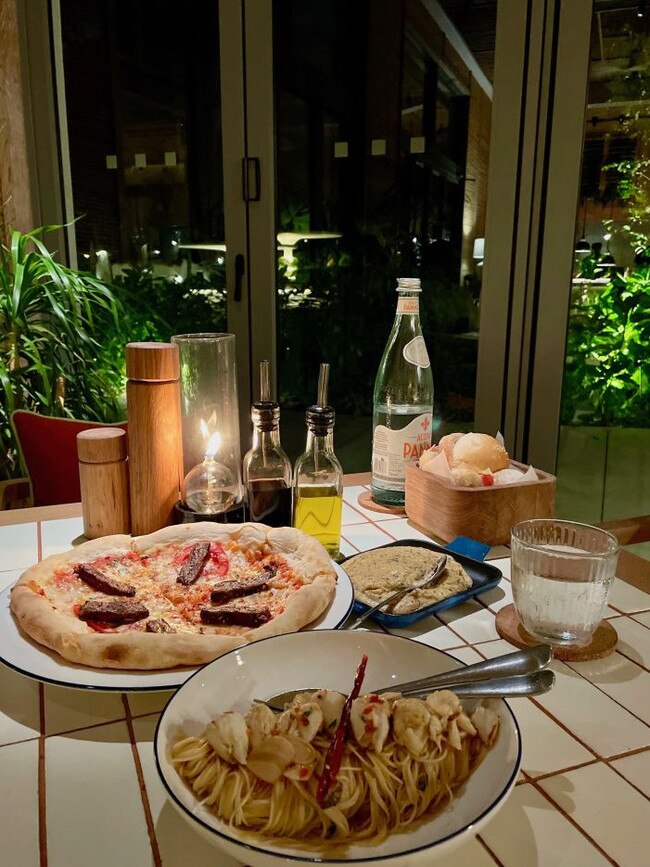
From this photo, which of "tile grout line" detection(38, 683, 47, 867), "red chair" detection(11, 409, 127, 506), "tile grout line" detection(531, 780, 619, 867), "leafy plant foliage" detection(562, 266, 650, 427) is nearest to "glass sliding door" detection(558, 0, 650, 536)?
"leafy plant foliage" detection(562, 266, 650, 427)

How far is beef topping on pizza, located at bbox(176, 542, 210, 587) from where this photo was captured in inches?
39.6

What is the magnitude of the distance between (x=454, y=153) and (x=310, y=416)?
5.95 ft

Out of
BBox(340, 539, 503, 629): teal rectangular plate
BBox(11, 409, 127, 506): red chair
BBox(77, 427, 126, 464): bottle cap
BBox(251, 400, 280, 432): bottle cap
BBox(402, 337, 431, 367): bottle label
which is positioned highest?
BBox(402, 337, 431, 367): bottle label

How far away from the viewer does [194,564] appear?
1.04 m

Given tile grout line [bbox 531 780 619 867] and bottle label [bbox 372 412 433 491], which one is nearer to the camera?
tile grout line [bbox 531 780 619 867]

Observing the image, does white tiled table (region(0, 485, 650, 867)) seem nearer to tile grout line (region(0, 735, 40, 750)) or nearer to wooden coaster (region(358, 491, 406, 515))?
tile grout line (region(0, 735, 40, 750))

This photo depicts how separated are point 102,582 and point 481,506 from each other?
655 millimetres

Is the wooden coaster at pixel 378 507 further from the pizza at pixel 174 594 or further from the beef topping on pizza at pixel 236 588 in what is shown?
the beef topping on pizza at pixel 236 588

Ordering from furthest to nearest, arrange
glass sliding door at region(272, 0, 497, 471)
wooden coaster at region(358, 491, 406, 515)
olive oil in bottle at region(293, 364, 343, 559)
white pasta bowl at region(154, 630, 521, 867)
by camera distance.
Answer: glass sliding door at region(272, 0, 497, 471), wooden coaster at region(358, 491, 406, 515), olive oil in bottle at region(293, 364, 343, 559), white pasta bowl at region(154, 630, 521, 867)

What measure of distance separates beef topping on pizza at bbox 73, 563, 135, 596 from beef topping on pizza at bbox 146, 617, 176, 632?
113 millimetres

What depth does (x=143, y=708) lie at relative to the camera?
31.2 inches

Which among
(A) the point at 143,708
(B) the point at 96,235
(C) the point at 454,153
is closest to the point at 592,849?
(A) the point at 143,708

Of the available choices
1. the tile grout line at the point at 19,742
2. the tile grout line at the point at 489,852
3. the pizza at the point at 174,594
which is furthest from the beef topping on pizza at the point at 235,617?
the tile grout line at the point at 489,852

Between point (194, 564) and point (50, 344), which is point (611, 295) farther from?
point (50, 344)
